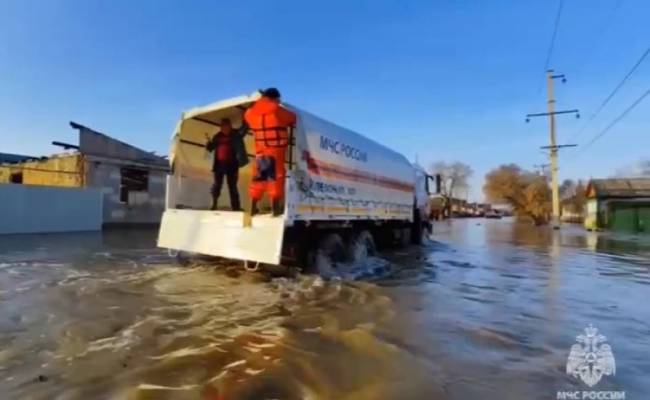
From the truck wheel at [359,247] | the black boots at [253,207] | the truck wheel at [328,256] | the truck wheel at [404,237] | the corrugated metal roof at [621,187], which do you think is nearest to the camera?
the black boots at [253,207]

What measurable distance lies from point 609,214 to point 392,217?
27846 mm

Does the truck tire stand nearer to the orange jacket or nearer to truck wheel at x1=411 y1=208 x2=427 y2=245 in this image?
truck wheel at x1=411 y1=208 x2=427 y2=245

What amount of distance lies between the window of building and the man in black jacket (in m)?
16.1

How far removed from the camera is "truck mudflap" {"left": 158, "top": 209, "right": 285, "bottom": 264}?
6.42 meters

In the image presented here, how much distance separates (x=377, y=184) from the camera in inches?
393

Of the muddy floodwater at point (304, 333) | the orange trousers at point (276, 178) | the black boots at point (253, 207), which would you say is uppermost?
the orange trousers at point (276, 178)

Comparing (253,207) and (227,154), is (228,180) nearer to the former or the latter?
(227,154)

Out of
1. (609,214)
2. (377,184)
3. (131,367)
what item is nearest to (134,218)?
(377,184)

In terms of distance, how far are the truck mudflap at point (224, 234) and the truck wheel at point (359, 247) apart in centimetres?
264

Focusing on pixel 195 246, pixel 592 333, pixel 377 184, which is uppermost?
pixel 377 184

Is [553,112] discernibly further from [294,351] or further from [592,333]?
[294,351]

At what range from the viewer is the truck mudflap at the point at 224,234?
21.1ft

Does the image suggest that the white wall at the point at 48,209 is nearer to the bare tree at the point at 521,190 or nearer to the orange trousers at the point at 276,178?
the orange trousers at the point at 276,178

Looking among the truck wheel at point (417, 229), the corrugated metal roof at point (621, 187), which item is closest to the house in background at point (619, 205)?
the corrugated metal roof at point (621, 187)
